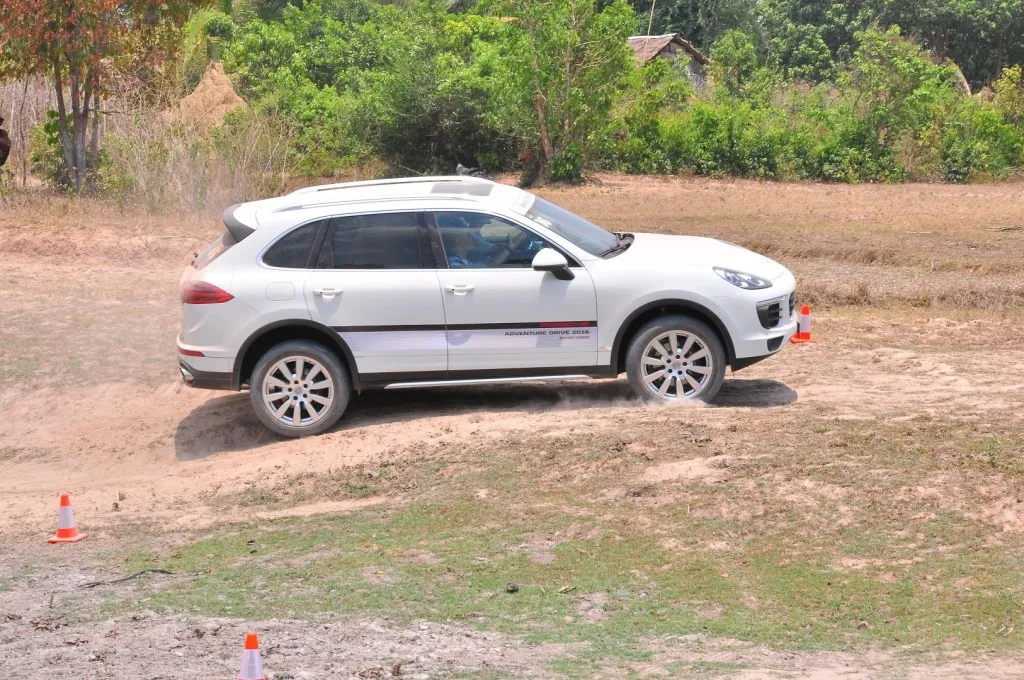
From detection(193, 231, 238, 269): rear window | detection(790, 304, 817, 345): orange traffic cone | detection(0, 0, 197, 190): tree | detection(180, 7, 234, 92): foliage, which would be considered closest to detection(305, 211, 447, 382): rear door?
detection(193, 231, 238, 269): rear window

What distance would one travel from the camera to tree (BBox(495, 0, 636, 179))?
92.0ft

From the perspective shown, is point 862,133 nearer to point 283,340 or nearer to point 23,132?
point 23,132

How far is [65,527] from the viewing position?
812cm

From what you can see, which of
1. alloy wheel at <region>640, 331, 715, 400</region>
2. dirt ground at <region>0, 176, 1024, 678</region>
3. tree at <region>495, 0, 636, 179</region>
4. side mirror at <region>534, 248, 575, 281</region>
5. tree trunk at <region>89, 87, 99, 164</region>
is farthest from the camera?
tree at <region>495, 0, 636, 179</region>

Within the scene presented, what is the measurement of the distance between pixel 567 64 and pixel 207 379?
65.6ft

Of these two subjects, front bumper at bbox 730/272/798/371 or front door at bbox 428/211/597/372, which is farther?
front door at bbox 428/211/597/372

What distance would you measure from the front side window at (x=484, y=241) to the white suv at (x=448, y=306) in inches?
0.4

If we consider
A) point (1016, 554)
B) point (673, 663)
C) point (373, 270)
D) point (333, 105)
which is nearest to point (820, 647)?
point (673, 663)

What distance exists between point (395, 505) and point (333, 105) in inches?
958

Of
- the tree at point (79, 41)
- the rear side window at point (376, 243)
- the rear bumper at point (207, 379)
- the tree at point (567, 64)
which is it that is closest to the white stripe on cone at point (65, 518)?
the rear bumper at point (207, 379)

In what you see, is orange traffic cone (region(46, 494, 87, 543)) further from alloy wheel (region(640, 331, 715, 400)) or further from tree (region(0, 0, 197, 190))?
tree (region(0, 0, 197, 190))

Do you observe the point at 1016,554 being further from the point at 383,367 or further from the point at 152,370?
the point at 152,370

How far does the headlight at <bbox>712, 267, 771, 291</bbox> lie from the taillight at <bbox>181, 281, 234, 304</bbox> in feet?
12.1

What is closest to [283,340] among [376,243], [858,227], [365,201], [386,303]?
[386,303]
